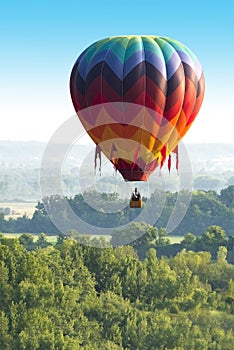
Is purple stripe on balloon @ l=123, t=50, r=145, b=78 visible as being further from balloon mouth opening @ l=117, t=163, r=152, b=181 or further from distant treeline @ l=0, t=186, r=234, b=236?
distant treeline @ l=0, t=186, r=234, b=236

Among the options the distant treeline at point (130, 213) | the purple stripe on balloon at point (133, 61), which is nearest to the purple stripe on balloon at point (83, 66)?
the purple stripe on balloon at point (133, 61)

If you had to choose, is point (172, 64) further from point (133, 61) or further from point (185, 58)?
point (133, 61)

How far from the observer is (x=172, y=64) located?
32562mm

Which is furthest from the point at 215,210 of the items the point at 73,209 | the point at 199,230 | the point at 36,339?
the point at 36,339

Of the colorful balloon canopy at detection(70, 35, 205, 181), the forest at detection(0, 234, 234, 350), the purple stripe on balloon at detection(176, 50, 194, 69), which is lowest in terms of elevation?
the forest at detection(0, 234, 234, 350)

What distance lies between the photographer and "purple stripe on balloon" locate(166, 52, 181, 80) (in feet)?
106

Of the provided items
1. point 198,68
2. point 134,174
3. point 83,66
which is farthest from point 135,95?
point 198,68

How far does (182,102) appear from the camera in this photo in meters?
33.1

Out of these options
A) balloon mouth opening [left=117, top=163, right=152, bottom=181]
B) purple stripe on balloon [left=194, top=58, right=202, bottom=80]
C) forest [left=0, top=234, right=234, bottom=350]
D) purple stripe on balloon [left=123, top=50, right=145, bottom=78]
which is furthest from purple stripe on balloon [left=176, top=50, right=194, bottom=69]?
forest [left=0, top=234, right=234, bottom=350]

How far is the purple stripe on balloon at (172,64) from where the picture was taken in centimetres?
3244

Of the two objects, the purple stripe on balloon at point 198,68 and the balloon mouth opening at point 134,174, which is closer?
the balloon mouth opening at point 134,174

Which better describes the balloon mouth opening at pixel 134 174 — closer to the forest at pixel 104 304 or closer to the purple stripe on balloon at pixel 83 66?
the purple stripe on balloon at pixel 83 66

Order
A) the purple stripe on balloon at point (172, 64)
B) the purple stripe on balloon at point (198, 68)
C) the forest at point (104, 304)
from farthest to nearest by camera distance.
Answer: the forest at point (104, 304)
the purple stripe on balloon at point (198, 68)
the purple stripe on balloon at point (172, 64)

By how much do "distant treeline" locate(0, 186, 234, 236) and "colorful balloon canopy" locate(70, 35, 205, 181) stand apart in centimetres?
10214
